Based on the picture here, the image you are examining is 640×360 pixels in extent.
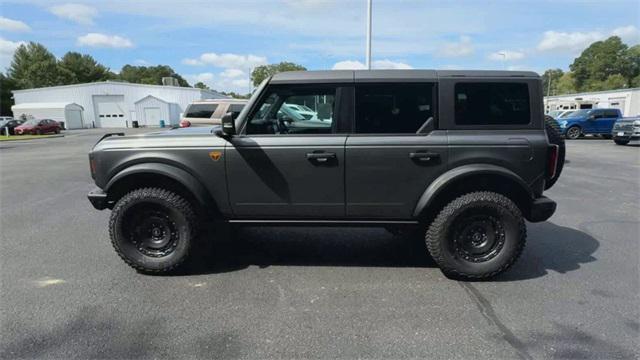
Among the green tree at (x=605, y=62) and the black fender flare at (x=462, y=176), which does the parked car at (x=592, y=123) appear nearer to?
the black fender flare at (x=462, y=176)

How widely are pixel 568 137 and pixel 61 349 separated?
83.4 ft

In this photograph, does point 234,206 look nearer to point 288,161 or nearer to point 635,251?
point 288,161

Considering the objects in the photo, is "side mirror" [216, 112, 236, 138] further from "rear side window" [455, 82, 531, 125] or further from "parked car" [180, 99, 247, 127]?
"parked car" [180, 99, 247, 127]

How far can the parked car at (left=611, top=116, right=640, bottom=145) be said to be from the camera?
17.5 m

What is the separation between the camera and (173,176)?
12.6 ft

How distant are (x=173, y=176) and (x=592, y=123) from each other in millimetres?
24203

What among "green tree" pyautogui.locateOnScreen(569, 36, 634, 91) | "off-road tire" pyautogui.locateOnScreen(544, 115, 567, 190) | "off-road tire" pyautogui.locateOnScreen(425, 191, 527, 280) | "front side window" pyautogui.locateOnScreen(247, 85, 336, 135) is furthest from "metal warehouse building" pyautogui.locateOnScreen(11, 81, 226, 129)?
"green tree" pyautogui.locateOnScreen(569, 36, 634, 91)

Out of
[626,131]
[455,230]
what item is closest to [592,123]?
[626,131]

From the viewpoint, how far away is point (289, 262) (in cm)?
436

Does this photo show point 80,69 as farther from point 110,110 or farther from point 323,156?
point 323,156

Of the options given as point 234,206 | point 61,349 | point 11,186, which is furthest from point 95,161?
point 11,186

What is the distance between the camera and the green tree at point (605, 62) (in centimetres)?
9606

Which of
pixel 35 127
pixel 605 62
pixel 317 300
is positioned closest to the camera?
pixel 317 300

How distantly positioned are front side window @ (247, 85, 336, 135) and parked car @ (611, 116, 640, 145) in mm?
18906
